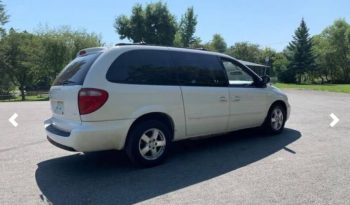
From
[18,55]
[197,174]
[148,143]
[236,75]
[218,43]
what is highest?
[218,43]

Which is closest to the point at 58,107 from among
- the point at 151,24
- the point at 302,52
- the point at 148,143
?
the point at 148,143

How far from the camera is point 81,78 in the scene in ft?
16.9

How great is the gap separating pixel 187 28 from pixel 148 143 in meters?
70.0

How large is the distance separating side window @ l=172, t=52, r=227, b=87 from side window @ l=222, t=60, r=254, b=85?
0.67ft

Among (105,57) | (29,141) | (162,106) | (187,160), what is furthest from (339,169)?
(29,141)

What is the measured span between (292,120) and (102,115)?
706cm

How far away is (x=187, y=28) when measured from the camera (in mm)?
73688

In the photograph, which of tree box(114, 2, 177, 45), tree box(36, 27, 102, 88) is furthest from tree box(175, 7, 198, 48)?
tree box(36, 27, 102, 88)

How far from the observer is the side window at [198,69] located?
607 centimetres

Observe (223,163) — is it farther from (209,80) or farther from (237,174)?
(209,80)

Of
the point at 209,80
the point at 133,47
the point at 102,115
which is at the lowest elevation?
the point at 102,115

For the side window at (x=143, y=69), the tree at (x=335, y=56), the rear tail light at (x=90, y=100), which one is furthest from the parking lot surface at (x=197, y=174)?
the tree at (x=335, y=56)

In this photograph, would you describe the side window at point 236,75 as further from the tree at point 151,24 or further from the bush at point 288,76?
the bush at point 288,76

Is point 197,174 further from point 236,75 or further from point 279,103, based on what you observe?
point 279,103
